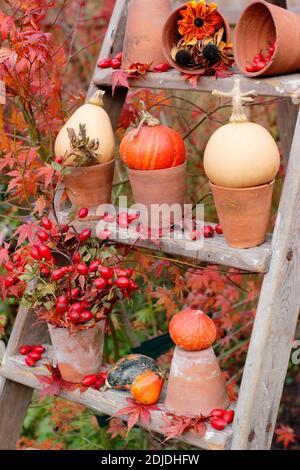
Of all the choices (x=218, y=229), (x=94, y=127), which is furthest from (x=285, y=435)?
(x=94, y=127)

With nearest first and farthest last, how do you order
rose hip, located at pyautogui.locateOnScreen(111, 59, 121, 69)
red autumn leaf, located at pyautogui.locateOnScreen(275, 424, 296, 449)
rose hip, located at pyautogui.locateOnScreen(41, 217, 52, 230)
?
rose hip, located at pyautogui.locateOnScreen(41, 217, 52, 230) → rose hip, located at pyautogui.locateOnScreen(111, 59, 121, 69) → red autumn leaf, located at pyautogui.locateOnScreen(275, 424, 296, 449)

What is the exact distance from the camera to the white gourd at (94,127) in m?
1.60

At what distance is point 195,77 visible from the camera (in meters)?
1.48

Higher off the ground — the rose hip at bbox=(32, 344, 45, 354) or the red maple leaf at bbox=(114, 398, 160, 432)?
the red maple leaf at bbox=(114, 398, 160, 432)

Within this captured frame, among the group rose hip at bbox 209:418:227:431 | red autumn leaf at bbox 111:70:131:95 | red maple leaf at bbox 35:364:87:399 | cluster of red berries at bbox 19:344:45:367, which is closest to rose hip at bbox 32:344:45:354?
cluster of red berries at bbox 19:344:45:367

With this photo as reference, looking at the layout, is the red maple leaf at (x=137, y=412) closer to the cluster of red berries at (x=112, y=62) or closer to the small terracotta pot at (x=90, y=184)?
the small terracotta pot at (x=90, y=184)

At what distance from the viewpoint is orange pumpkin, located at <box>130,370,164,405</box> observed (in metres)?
1.50

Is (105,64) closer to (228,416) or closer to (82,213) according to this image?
(82,213)

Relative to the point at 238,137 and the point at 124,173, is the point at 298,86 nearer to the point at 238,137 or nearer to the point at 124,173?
the point at 238,137

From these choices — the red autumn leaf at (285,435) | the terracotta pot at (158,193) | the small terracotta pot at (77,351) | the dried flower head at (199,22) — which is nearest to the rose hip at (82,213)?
the terracotta pot at (158,193)

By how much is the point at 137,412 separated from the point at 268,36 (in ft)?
2.97

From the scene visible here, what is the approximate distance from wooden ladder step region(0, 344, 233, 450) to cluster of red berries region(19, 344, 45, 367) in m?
0.01

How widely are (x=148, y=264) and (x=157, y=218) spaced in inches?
20.4

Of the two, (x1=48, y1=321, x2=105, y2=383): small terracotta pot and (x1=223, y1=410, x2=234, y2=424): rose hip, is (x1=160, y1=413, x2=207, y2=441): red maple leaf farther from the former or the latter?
(x1=48, y1=321, x2=105, y2=383): small terracotta pot
